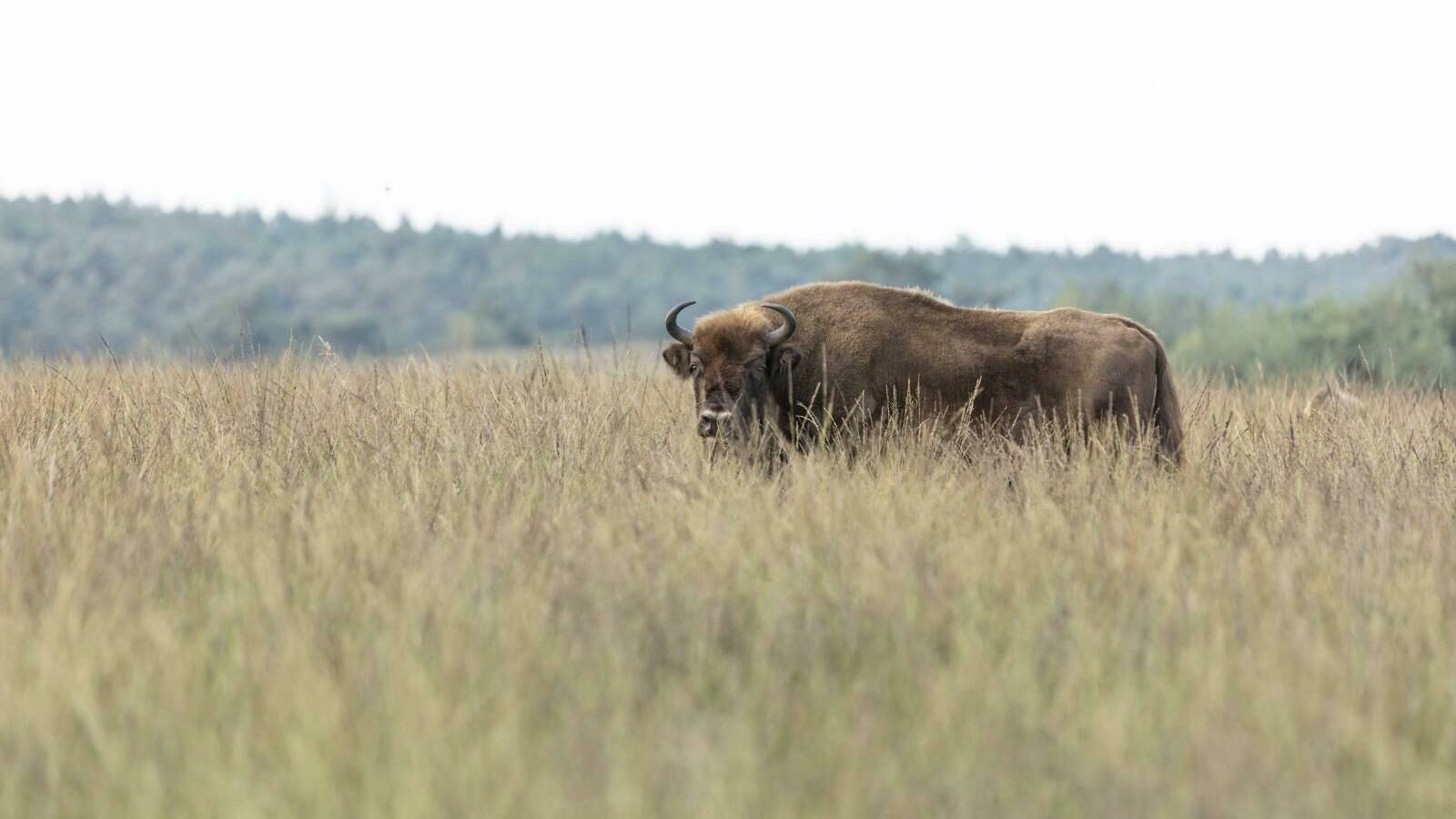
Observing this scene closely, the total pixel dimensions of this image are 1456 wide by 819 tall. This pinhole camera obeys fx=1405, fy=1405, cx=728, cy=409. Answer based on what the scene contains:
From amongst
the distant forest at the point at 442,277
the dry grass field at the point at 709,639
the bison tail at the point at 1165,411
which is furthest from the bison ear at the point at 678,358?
the distant forest at the point at 442,277

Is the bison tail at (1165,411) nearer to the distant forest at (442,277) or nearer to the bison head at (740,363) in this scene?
the bison head at (740,363)

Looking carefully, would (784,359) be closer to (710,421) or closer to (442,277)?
(710,421)

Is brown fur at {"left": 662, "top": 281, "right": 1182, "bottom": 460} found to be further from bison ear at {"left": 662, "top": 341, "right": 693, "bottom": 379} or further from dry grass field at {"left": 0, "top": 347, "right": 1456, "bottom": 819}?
dry grass field at {"left": 0, "top": 347, "right": 1456, "bottom": 819}

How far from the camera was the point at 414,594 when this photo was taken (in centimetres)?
409

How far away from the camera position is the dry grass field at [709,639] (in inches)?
121

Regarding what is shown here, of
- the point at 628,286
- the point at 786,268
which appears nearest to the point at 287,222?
the point at 628,286

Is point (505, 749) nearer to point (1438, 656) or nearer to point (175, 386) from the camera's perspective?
point (1438, 656)

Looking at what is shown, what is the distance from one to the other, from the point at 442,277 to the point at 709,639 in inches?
3888

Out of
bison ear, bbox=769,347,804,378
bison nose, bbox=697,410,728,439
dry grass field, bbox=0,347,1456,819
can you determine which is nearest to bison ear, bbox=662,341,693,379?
bison ear, bbox=769,347,804,378

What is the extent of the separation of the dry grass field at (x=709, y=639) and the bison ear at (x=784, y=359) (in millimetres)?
1220

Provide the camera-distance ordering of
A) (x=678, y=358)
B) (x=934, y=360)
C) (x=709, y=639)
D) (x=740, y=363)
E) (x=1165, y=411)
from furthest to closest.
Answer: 1. (x=678, y=358)
2. (x=934, y=360)
3. (x=1165, y=411)
4. (x=740, y=363)
5. (x=709, y=639)

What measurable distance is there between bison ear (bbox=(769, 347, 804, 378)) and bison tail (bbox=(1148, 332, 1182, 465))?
1987 mm

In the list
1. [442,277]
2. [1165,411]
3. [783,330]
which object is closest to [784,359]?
[783,330]

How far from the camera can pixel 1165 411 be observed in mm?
7816
